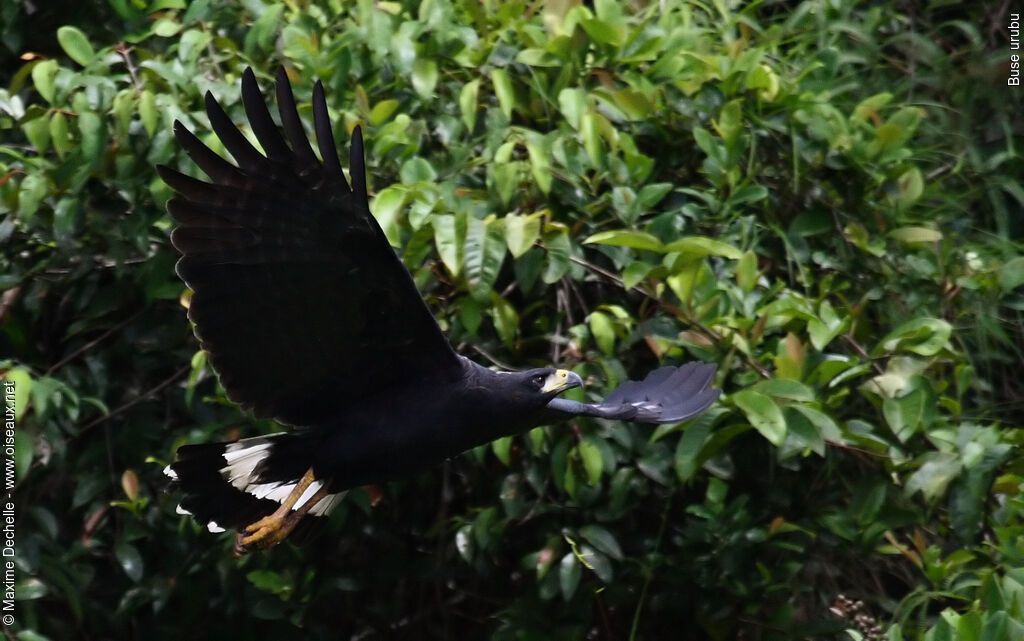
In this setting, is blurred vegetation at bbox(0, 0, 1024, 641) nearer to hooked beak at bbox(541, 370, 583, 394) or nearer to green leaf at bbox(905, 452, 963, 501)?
green leaf at bbox(905, 452, 963, 501)

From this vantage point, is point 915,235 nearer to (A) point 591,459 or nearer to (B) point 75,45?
(A) point 591,459

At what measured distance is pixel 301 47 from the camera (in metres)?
4.41

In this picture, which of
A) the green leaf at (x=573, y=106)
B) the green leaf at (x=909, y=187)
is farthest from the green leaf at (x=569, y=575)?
the green leaf at (x=909, y=187)

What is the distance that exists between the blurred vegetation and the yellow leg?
1.00 ft

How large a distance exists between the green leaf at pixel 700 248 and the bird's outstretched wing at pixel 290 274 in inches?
29.4

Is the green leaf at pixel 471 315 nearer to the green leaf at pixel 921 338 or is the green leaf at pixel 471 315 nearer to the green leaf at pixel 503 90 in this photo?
the green leaf at pixel 503 90

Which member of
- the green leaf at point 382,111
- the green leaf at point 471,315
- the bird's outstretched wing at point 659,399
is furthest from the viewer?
the green leaf at point 382,111

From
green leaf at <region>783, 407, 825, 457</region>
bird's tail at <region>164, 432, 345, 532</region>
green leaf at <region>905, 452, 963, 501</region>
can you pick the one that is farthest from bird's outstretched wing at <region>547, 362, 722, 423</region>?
bird's tail at <region>164, 432, 345, 532</region>

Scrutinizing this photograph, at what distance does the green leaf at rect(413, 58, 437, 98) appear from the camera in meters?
4.39

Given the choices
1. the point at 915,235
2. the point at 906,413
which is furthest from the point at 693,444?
the point at 915,235

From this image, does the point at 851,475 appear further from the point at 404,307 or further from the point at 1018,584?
the point at 404,307

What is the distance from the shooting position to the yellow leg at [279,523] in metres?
3.84

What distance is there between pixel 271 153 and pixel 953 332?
252 centimetres

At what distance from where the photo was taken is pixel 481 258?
12.9 feet
